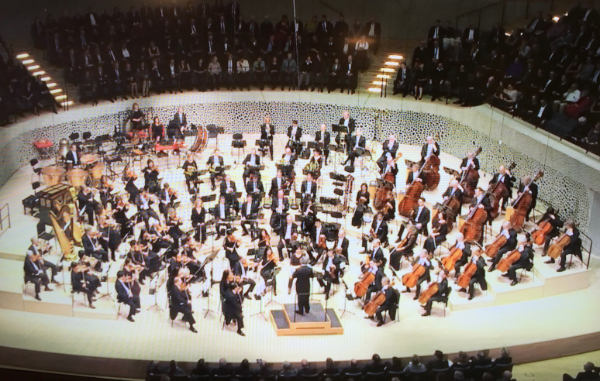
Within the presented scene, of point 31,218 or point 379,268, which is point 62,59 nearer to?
point 31,218

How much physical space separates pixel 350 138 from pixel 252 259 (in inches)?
179

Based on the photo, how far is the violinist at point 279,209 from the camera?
667 inches

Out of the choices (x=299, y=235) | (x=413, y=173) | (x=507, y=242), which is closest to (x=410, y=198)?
(x=413, y=173)

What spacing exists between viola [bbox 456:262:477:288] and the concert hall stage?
200 millimetres

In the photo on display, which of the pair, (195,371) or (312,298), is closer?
(195,371)

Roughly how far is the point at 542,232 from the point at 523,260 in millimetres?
1257

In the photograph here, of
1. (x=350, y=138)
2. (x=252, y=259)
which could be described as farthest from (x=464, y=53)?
(x=252, y=259)

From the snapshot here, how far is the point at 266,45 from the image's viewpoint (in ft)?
73.7

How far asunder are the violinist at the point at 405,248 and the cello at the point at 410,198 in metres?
1.65

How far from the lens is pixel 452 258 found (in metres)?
16.0

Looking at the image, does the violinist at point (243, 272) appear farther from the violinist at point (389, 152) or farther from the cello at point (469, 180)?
the cello at point (469, 180)

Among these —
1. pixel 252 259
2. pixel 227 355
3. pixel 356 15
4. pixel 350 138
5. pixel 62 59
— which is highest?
pixel 356 15

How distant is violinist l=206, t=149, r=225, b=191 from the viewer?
733 inches

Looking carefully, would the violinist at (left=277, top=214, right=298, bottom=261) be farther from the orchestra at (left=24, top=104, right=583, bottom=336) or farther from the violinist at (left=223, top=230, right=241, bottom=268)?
the violinist at (left=223, top=230, right=241, bottom=268)
